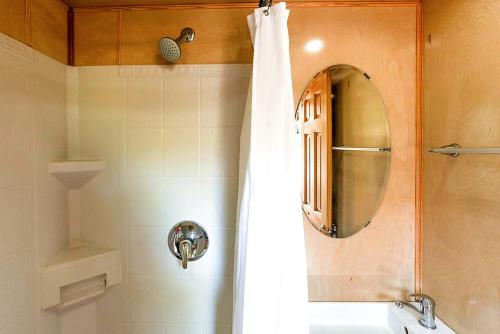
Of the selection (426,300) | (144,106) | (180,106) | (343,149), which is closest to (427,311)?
Result: (426,300)

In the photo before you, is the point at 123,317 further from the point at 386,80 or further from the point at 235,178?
the point at 386,80

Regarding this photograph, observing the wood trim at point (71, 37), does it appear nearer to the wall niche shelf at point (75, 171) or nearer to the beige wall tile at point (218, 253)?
the wall niche shelf at point (75, 171)

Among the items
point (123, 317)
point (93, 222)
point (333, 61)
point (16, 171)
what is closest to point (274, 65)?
point (333, 61)

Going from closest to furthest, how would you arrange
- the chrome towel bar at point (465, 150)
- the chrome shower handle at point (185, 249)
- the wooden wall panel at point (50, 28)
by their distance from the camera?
the chrome towel bar at point (465, 150), the wooden wall panel at point (50, 28), the chrome shower handle at point (185, 249)

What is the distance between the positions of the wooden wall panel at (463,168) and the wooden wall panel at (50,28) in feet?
5.07

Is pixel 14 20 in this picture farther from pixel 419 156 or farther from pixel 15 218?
pixel 419 156

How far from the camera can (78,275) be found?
1.10 meters

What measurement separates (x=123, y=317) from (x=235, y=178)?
2.63ft

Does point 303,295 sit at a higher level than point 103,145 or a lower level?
lower

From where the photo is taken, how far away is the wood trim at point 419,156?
1208 millimetres

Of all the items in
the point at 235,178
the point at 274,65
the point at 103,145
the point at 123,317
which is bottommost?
the point at 123,317

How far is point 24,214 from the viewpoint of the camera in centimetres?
96

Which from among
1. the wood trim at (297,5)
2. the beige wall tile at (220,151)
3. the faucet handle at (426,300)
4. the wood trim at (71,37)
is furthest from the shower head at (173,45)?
the faucet handle at (426,300)

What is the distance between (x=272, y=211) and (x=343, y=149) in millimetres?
580
